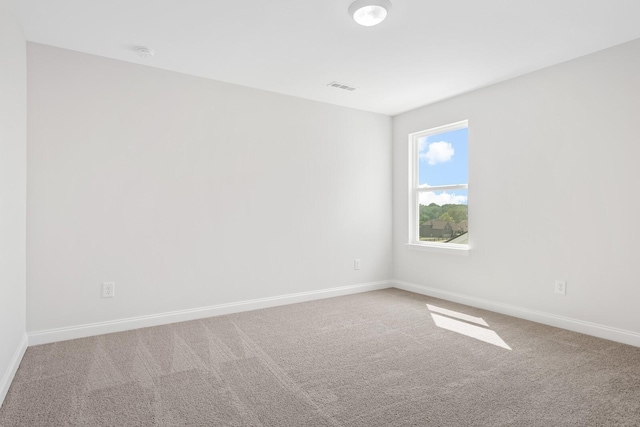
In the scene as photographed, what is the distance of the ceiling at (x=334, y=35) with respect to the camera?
7.60ft

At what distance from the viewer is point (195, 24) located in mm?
2521

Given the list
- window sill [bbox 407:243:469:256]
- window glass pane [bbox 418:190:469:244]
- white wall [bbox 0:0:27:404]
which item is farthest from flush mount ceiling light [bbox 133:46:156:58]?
window sill [bbox 407:243:469:256]

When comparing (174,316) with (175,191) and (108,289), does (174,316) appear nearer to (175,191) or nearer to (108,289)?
(108,289)

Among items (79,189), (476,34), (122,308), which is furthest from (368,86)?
(122,308)

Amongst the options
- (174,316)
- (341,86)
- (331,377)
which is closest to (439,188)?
(341,86)

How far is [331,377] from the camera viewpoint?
2.24 metres

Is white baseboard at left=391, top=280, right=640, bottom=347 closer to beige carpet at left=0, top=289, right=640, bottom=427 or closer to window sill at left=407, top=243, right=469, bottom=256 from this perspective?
beige carpet at left=0, top=289, right=640, bottom=427

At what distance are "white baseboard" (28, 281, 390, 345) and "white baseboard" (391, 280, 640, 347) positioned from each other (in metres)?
1.00

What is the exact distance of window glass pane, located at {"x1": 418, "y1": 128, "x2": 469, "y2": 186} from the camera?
412 cm

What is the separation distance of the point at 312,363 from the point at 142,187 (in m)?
2.10

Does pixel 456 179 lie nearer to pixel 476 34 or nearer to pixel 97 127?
pixel 476 34

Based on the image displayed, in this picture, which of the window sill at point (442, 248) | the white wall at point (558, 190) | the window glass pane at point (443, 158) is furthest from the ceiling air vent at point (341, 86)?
the window sill at point (442, 248)

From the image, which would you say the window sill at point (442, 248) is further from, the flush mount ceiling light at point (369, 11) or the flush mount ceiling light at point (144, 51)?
the flush mount ceiling light at point (144, 51)

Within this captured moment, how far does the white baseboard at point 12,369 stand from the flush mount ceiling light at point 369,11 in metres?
2.97
